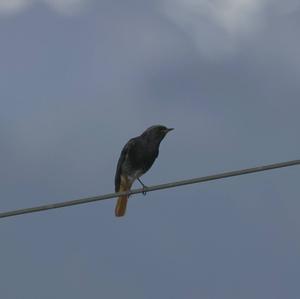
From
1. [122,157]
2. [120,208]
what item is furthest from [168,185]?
[122,157]

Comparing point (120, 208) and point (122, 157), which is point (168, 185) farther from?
point (122, 157)

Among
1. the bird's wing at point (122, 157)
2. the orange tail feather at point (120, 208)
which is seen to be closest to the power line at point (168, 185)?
the orange tail feather at point (120, 208)

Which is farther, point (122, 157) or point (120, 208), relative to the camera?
point (122, 157)

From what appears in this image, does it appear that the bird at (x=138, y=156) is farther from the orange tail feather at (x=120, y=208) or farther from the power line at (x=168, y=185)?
the power line at (x=168, y=185)

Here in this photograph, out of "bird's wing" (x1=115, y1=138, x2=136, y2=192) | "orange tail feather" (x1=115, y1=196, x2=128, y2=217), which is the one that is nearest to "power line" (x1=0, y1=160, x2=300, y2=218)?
"orange tail feather" (x1=115, y1=196, x2=128, y2=217)

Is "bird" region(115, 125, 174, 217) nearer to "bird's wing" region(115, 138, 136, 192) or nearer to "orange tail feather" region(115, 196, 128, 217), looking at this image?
"bird's wing" region(115, 138, 136, 192)

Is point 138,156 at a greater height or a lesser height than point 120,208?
greater

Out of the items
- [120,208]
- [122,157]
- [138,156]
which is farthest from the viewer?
[122,157]

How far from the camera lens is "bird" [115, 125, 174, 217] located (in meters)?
14.6

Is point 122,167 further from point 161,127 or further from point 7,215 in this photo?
point 7,215

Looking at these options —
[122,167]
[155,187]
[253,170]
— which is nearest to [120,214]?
[122,167]

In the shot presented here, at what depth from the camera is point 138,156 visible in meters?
14.6

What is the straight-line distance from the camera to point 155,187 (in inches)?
374

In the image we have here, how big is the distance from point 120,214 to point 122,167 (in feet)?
3.41
